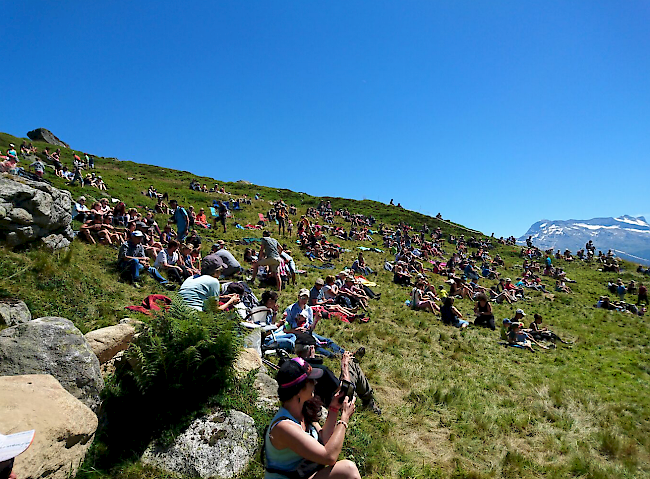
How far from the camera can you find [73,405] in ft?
10.6

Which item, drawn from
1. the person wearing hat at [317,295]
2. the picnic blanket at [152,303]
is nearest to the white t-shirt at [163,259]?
the picnic blanket at [152,303]

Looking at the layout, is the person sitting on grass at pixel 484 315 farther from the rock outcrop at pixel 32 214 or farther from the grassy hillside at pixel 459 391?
the rock outcrop at pixel 32 214

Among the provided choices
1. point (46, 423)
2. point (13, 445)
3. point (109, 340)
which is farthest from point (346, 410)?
point (109, 340)

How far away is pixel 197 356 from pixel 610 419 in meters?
8.18

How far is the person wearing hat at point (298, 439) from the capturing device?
267 cm

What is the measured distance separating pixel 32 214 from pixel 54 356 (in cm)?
671

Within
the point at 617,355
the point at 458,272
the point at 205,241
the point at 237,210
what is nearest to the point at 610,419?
the point at 617,355

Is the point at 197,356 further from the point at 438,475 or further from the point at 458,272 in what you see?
the point at 458,272

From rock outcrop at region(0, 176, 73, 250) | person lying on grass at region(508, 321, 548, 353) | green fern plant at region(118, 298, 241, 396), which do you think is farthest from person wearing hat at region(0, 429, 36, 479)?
person lying on grass at region(508, 321, 548, 353)

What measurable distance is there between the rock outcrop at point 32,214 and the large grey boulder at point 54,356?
5.81 metres

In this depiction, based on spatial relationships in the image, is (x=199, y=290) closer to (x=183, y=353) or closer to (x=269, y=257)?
(x=183, y=353)

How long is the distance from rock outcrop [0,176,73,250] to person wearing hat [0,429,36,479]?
26.9 feet

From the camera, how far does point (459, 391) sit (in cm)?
693

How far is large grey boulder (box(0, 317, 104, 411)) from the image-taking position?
355 cm
